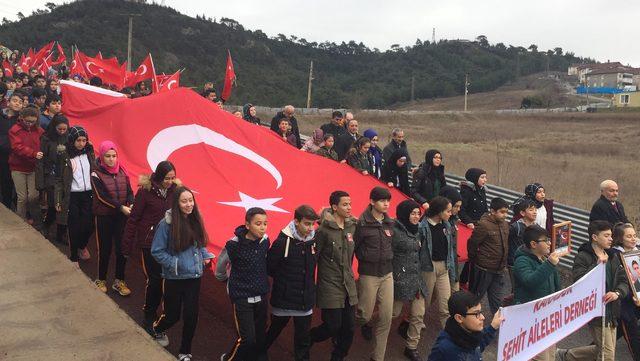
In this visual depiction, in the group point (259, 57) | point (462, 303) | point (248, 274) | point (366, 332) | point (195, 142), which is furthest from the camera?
point (259, 57)

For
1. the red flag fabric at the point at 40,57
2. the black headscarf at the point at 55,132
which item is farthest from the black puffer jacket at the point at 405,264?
the red flag fabric at the point at 40,57

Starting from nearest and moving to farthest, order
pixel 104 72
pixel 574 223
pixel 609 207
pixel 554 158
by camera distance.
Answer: pixel 609 207, pixel 574 223, pixel 104 72, pixel 554 158

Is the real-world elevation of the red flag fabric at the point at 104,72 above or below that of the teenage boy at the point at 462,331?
above

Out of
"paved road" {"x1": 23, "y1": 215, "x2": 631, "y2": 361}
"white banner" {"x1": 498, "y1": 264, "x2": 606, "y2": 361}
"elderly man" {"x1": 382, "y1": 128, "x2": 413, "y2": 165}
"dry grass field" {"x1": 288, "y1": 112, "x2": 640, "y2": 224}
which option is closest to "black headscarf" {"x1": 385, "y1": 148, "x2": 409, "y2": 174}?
"elderly man" {"x1": 382, "y1": 128, "x2": 413, "y2": 165}

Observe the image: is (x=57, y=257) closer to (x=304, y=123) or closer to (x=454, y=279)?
(x=454, y=279)

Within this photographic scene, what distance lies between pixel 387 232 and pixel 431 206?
2.49ft

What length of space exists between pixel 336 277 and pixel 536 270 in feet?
5.76

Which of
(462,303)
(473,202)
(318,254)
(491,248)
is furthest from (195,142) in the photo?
(462,303)

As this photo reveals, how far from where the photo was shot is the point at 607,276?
534 centimetres

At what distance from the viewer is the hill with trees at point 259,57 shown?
72688 mm

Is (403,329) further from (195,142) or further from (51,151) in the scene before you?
(51,151)

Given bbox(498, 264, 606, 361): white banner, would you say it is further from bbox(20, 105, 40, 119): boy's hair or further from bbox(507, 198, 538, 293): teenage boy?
bbox(20, 105, 40, 119): boy's hair

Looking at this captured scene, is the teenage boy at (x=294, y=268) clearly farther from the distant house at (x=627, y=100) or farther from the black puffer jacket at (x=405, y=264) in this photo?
the distant house at (x=627, y=100)

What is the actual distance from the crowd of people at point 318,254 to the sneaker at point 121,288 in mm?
15
